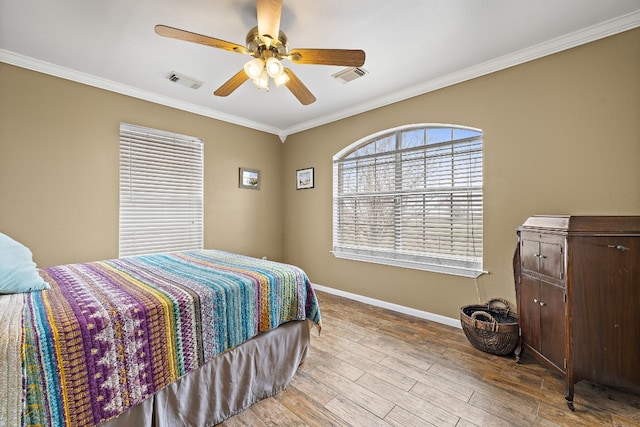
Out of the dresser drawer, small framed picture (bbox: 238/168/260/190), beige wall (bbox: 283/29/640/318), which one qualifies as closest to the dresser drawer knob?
the dresser drawer

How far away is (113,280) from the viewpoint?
1.73 m

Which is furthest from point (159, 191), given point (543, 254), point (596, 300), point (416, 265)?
point (596, 300)

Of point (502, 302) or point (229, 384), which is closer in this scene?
point (229, 384)

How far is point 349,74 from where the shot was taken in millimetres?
2750

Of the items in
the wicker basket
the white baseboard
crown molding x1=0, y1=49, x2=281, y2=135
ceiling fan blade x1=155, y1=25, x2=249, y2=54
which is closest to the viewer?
ceiling fan blade x1=155, y1=25, x2=249, y2=54

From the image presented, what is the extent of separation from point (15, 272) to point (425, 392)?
8.30 feet

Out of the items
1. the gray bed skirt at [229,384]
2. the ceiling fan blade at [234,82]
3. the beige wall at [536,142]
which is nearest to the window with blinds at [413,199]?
→ the beige wall at [536,142]

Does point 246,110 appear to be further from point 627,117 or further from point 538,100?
point 627,117

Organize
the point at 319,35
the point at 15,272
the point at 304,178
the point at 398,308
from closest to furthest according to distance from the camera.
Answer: the point at 15,272 → the point at 319,35 → the point at 398,308 → the point at 304,178

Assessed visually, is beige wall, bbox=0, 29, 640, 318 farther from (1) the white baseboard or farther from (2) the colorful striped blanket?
(2) the colorful striped blanket

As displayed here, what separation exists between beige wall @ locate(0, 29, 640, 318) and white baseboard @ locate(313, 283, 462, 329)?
0.19 ft

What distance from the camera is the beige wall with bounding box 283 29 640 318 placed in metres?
2.04

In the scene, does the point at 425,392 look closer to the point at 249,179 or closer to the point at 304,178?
the point at 304,178

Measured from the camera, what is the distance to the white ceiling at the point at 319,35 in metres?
1.88
